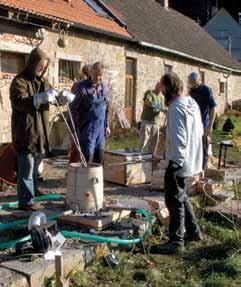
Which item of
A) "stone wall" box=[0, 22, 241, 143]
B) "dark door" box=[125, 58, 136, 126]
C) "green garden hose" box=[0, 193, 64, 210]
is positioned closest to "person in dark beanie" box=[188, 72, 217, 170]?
"green garden hose" box=[0, 193, 64, 210]

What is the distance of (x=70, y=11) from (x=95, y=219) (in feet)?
27.7

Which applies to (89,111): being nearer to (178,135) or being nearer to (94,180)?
(94,180)

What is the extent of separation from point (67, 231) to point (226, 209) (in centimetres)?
227

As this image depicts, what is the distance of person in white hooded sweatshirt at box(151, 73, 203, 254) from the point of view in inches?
193

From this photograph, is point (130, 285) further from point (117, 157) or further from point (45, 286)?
point (117, 157)

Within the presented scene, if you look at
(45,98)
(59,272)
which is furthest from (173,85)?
(59,272)

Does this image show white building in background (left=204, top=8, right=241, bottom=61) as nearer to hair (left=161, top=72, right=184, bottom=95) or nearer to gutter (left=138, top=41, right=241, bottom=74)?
gutter (left=138, top=41, right=241, bottom=74)

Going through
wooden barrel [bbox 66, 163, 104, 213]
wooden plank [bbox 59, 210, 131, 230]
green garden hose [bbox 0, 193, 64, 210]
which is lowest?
wooden plank [bbox 59, 210, 131, 230]

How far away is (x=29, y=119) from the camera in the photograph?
5.48 m

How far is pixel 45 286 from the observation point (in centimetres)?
402

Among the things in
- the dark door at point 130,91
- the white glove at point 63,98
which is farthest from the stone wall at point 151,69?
the white glove at point 63,98

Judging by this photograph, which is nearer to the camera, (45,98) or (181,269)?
(181,269)

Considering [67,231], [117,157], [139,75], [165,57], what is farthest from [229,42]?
[67,231]

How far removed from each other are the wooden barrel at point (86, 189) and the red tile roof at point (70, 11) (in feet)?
16.2
